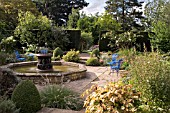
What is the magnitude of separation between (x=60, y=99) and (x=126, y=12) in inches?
936

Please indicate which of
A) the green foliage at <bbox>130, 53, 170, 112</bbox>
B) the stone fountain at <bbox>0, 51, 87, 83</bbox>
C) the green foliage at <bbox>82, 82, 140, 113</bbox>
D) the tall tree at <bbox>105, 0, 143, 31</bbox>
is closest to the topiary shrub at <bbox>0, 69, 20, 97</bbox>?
the stone fountain at <bbox>0, 51, 87, 83</bbox>

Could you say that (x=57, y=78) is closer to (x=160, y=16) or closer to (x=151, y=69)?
(x=151, y=69)

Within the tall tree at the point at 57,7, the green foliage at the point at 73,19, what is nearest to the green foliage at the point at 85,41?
the green foliage at the point at 73,19

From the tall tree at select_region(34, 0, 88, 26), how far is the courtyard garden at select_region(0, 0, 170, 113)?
24.2ft

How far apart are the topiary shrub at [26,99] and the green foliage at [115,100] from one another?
942 mm

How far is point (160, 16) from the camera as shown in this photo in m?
13.0

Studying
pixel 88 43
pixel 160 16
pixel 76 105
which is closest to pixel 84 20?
pixel 88 43

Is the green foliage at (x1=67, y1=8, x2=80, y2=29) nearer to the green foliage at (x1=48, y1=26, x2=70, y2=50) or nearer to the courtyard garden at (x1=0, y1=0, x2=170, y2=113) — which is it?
the courtyard garden at (x1=0, y1=0, x2=170, y2=113)

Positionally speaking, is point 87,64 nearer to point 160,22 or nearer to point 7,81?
point 160,22

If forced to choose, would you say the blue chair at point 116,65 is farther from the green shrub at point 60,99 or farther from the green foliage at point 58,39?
the green foliage at point 58,39

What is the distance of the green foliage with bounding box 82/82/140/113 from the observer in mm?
2670

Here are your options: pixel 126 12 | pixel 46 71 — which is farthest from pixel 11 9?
pixel 126 12

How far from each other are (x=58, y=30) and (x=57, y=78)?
8.20 meters

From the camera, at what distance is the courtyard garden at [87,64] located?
2.92 metres
